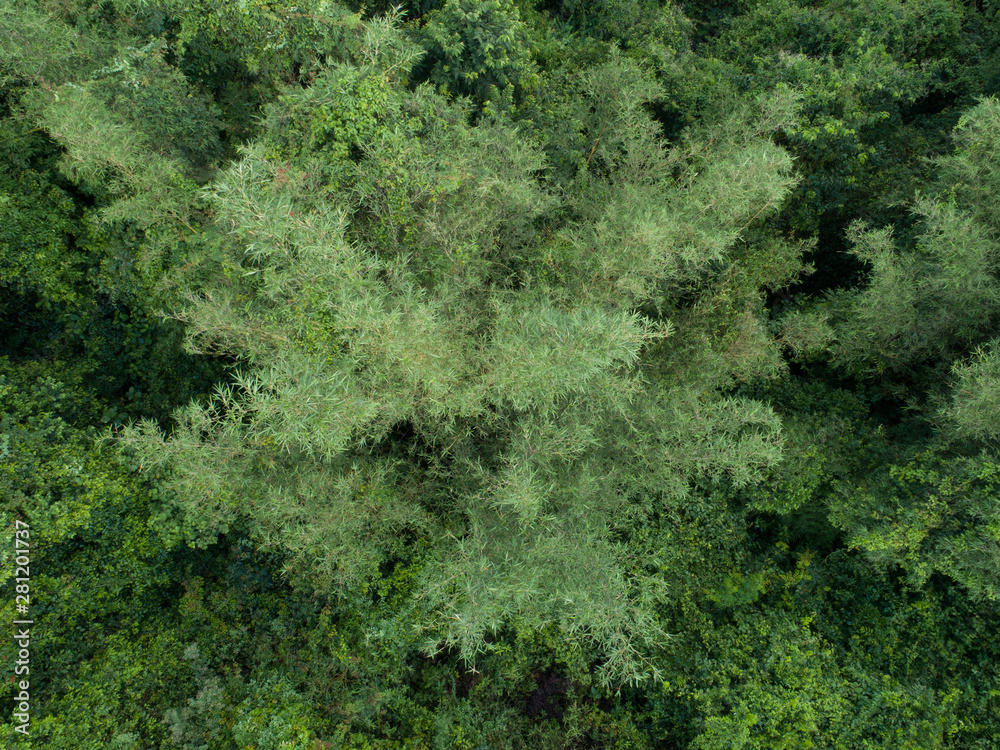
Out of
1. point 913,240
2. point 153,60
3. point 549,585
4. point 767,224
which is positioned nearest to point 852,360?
point 913,240

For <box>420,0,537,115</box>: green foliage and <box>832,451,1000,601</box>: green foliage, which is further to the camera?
<box>420,0,537,115</box>: green foliage

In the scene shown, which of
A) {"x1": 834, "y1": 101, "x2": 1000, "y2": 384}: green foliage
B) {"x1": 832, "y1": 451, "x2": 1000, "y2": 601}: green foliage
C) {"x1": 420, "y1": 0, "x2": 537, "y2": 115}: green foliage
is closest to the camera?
{"x1": 832, "y1": 451, "x2": 1000, "y2": 601}: green foliage

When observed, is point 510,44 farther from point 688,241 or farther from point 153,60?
point 153,60

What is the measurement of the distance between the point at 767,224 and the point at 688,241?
103 inches

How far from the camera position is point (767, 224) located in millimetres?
8555
